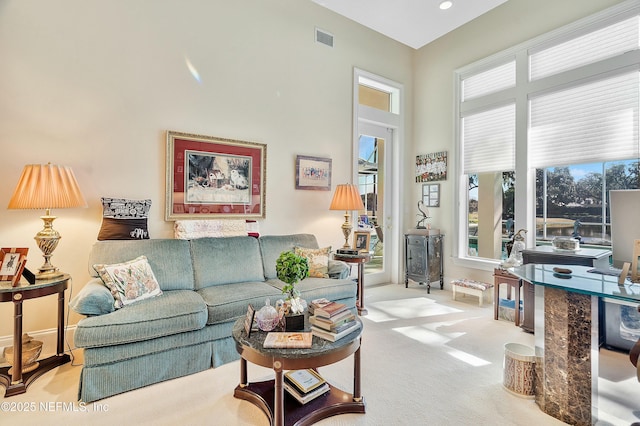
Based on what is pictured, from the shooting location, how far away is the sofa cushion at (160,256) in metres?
2.63

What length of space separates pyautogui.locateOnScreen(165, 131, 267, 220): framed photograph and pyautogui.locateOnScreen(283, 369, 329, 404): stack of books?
2.04 metres

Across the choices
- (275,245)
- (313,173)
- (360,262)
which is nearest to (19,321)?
(275,245)

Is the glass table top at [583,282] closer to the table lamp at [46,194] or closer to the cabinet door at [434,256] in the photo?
the cabinet door at [434,256]

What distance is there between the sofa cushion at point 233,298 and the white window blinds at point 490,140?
3.51 m

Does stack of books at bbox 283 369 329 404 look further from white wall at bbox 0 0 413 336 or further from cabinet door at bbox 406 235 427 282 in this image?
cabinet door at bbox 406 235 427 282

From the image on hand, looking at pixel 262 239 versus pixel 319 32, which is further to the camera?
pixel 319 32

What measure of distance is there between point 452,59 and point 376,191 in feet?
7.71

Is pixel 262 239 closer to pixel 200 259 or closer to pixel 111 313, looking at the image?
pixel 200 259

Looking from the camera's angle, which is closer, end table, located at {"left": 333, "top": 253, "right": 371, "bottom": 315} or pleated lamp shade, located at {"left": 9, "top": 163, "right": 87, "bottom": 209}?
pleated lamp shade, located at {"left": 9, "top": 163, "right": 87, "bottom": 209}

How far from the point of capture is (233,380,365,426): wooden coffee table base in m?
1.78

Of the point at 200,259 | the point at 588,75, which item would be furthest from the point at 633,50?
the point at 200,259

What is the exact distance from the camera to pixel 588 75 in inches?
137

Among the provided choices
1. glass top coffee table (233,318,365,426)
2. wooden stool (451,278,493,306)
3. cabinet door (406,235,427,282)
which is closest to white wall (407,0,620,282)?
wooden stool (451,278,493,306)

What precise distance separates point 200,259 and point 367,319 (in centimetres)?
193
